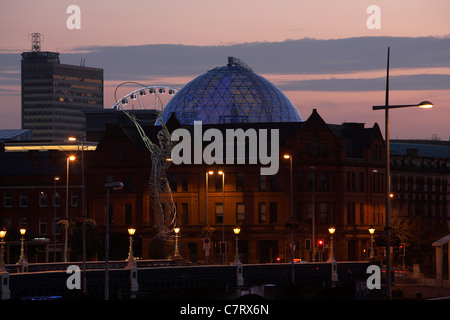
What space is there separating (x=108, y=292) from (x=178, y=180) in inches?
2883

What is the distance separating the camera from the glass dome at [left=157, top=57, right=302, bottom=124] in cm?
16300

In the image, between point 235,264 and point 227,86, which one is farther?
point 227,86

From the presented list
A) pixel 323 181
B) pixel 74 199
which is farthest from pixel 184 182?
pixel 74 199

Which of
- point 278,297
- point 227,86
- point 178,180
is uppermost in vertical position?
point 227,86

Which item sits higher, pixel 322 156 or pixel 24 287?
pixel 322 156

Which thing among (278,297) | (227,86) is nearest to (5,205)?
(227,86)

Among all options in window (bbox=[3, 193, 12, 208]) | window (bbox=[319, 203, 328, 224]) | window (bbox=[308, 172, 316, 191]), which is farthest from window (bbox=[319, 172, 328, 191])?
window (bbox=[3, 193, 12, 208])

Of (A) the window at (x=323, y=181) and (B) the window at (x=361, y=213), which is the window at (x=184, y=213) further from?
(B) the window at (x=361, y=213)

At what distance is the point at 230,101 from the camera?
540 ft

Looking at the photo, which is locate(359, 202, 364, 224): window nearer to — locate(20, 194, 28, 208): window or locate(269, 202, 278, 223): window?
locate(269, 202, 278, 223): window

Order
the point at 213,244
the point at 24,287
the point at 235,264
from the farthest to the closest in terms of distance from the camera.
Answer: the point at 213,244 < the point at 235,264 < the point at 24,287
